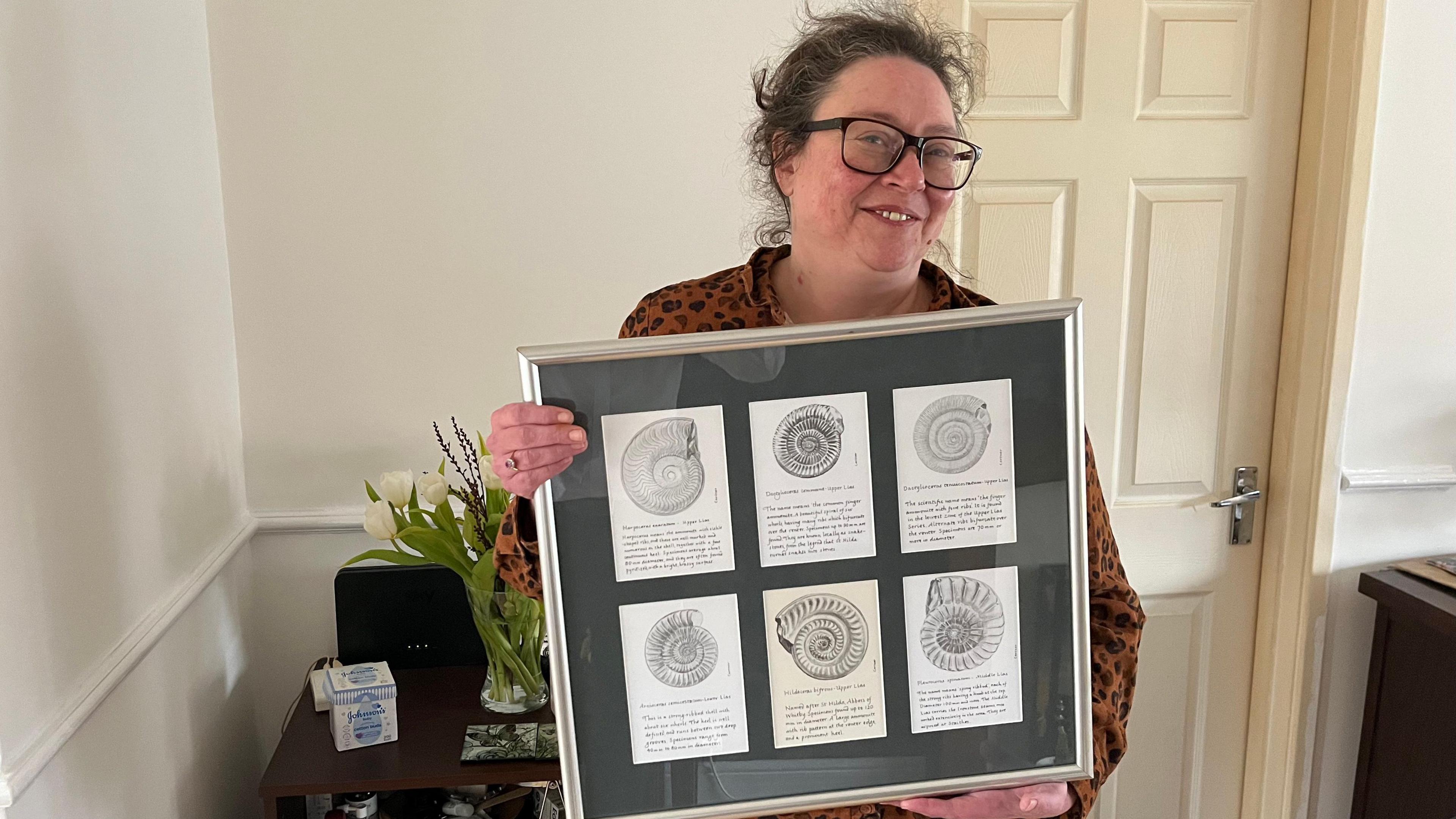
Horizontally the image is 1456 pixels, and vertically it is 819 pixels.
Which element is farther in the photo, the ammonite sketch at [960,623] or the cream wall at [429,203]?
the cream wall at [429,203]

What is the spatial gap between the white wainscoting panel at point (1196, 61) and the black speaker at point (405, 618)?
160 cm

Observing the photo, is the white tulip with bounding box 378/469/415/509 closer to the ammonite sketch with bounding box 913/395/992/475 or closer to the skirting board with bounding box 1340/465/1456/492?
the ammonite sketch with bounding box 913/395/992/475

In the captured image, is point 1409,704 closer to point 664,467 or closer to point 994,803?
point 994,803

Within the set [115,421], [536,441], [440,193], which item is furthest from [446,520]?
[536,441]

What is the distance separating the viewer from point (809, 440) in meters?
0.94

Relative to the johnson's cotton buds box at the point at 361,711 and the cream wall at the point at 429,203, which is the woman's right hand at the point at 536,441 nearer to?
the johnson's cotton buds box at the point at 361,711

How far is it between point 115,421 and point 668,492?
83 cm

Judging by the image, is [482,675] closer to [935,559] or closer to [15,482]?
[15,482]

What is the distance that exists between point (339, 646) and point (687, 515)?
1054mm

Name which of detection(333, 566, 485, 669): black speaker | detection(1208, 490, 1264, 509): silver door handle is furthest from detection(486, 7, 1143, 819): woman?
detection(1208, 490, 1264, 509): silver door handle

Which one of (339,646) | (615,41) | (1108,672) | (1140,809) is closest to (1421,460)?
(1140,809)

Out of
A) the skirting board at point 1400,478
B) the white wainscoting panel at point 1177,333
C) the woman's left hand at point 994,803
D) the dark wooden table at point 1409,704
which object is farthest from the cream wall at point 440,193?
the dark wooden table at point 1409,704

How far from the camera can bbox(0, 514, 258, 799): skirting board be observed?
1026 mm

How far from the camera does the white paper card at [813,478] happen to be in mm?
935
